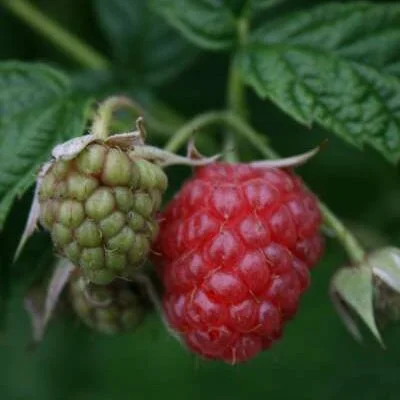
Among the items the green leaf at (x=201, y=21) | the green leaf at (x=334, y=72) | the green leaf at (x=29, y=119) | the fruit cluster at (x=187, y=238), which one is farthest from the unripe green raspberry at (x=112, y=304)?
the green leaf at (x=201, y=21)

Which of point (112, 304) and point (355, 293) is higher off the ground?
point (112, 304)

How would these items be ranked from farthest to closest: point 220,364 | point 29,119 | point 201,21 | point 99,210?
point 220,364 → point 201,21 → point 29,119 → point 99,210

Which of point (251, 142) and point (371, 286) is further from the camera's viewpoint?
point (251, 142)

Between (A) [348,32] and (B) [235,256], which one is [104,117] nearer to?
(B) [235,256]

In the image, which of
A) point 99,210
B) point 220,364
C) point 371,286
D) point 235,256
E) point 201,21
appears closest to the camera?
point 99,210

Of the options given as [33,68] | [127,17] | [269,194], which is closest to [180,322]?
[269,194]

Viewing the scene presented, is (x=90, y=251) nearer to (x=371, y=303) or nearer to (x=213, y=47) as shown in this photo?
(x=371, y=303)

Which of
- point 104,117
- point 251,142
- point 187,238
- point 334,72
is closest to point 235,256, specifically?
point 187,238
